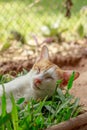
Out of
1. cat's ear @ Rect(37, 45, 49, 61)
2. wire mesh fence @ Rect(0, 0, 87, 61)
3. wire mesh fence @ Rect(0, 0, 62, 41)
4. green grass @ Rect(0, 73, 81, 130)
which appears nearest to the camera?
green grass @ Rect(0, 73, 81, 130)

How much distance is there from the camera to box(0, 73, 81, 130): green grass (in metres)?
2.12

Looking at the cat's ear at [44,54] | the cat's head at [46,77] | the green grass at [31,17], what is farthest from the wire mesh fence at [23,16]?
the cat's head at [46,77]

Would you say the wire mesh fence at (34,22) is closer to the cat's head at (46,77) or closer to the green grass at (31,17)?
the green grass at (31,17)

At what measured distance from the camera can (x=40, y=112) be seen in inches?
92.0

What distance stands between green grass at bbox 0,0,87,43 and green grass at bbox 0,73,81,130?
2.15m

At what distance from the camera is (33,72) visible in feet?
8.12

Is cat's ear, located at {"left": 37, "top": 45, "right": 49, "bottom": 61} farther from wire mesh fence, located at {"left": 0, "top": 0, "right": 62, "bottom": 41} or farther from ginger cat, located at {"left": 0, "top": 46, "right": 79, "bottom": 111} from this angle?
wire mesh fence, located at {"left": 0, "top": 0, "right": 62, "bottom": 41}

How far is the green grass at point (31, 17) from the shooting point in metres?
4.93

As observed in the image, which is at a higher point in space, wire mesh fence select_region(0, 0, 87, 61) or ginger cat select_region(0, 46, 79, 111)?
wire mesh fence select_region(0, 0, 87, 61)

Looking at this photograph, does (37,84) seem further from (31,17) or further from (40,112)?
(31,17)

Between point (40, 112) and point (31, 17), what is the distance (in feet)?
10.1

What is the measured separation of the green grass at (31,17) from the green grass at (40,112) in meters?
2.15

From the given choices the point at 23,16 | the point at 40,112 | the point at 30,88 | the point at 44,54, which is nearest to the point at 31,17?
the point at 23,16

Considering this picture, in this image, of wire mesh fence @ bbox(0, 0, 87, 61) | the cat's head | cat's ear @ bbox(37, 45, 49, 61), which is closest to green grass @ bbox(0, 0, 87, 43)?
wire mesh fence @ bbox(0, 0, 87, 61)
